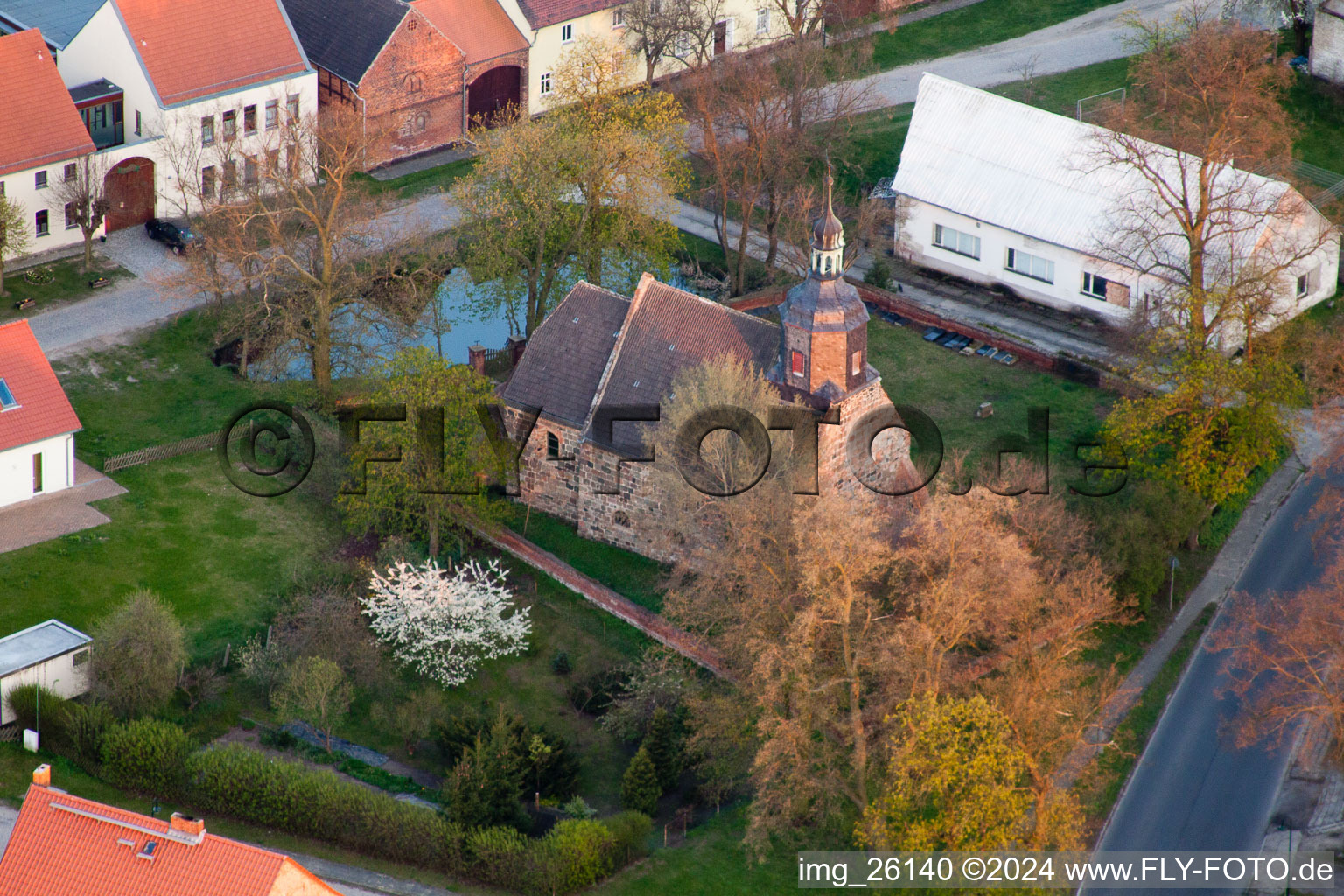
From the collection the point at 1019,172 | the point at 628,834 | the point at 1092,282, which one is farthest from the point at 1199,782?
the point at 1019,172

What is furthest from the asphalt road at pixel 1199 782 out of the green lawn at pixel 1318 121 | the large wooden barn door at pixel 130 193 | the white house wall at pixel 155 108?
the large wooden barn door at pixel 130 193

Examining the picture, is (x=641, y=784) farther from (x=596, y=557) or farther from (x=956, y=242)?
(x=956, y=242)

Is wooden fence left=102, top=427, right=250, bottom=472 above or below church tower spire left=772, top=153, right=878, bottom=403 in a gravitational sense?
below

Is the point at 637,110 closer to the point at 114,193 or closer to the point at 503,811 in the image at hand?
the point at 114,193

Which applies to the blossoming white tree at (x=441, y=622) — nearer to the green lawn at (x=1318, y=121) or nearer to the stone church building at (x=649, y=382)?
the stone church building at (x=649, y=382)

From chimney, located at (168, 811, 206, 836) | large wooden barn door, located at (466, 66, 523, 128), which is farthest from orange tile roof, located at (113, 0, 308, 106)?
chimney, located at (168, 811, 206, 836)

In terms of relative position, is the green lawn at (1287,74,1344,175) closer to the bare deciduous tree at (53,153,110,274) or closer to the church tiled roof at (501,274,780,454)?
the church tiled roof at (501,274,780,454)

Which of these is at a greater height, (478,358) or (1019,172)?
(1019,172)
